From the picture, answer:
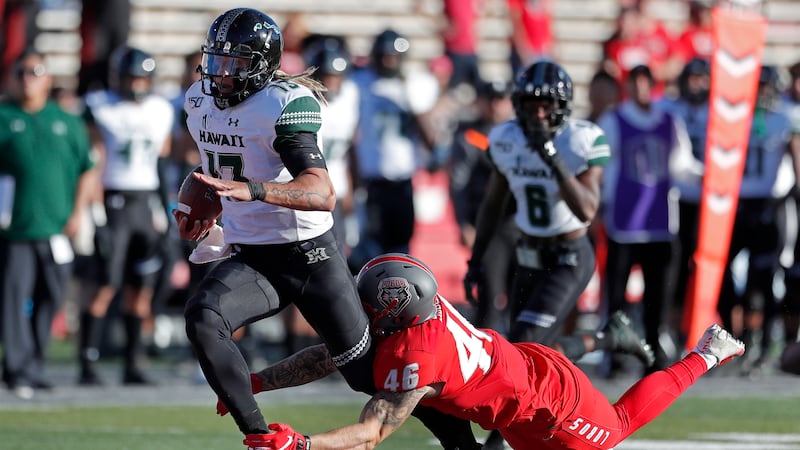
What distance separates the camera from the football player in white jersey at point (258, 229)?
532cm

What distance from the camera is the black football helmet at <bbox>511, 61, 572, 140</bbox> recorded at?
277 inches

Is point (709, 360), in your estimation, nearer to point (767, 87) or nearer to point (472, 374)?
point (472, 374)

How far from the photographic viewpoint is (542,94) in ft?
23.1

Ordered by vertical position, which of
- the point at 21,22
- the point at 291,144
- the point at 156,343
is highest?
the point at 291,144

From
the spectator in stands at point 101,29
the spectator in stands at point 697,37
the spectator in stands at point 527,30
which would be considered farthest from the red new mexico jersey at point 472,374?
the spectator in stands at point 697,37

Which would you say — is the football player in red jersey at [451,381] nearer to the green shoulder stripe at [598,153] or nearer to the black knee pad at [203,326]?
the black knee pad at [203,326]

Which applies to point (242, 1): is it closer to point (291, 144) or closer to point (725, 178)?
point (725, 178)

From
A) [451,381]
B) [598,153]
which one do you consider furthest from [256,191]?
[598,153]

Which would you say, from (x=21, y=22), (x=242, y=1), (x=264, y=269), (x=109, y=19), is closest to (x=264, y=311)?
(x=264, y=269)

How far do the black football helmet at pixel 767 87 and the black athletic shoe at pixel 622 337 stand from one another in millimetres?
3830

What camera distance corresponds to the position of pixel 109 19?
12.4 metres

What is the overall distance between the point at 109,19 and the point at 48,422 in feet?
17.1

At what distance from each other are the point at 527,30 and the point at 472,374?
885cm

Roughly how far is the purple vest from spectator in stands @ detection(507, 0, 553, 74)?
3.60m
